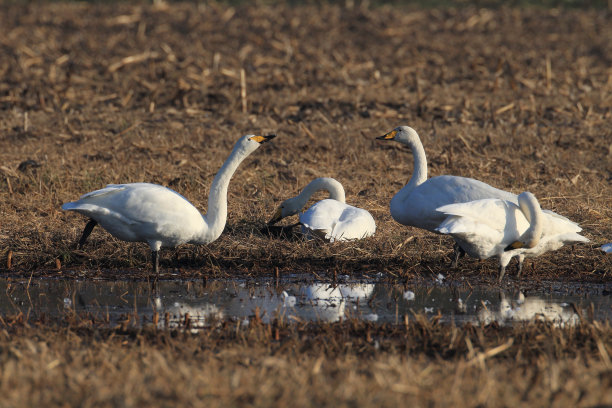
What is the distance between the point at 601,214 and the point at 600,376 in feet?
18.8

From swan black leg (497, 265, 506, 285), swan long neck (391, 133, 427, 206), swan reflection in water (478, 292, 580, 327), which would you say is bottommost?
swan reflection in water (478, 292, 580, 327)

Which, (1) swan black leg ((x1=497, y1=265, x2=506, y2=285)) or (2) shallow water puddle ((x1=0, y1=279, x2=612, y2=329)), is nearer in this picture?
(2) shallow water puddle ((x1=0, y1=279, x2=612, y2=329))

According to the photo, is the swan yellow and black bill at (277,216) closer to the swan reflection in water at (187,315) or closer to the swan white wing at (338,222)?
the swan white wing at (338,222)

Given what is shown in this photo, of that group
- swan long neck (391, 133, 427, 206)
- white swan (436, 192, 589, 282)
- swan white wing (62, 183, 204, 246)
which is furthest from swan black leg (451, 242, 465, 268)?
swan white wing (62, 183, 204, 246)

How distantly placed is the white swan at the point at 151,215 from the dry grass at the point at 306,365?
176 cm

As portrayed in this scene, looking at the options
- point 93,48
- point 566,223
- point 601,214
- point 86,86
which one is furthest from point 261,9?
point 566,223

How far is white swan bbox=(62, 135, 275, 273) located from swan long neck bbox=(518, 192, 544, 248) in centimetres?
273

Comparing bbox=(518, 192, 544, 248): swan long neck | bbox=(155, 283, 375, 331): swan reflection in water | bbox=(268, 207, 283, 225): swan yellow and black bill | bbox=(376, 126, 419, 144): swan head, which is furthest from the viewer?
bbox=(268, 207, 283, 225): swan yellow and black bill

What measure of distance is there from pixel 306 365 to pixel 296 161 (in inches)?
306

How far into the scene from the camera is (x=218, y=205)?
7.84 m

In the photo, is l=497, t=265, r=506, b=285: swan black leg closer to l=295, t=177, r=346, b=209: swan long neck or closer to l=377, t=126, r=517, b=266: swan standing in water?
l=377, t=126, r=517, b=266: swan standing in water

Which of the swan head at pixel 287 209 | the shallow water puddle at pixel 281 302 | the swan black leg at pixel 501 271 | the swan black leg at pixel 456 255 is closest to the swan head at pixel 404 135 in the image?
the swan head at pixel 287 209

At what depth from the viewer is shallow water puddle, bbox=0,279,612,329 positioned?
6211mm

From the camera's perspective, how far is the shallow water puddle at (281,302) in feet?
20.4
